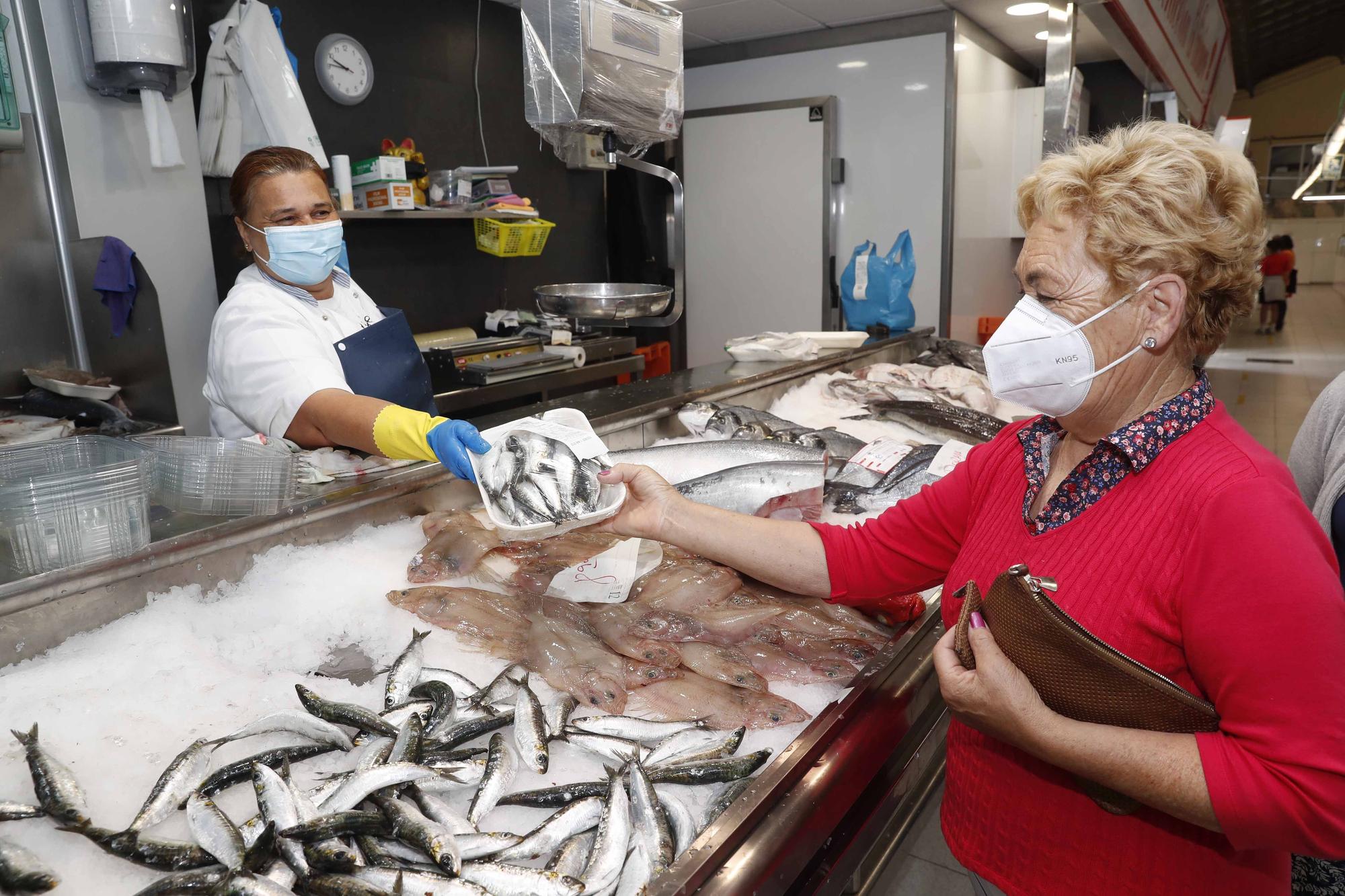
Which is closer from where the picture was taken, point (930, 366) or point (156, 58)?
point (156, 58)

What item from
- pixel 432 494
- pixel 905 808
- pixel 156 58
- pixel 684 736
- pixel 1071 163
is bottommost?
pixel 905 808

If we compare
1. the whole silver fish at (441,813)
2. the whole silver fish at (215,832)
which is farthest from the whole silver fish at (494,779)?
the whole silver fish at (215,832)

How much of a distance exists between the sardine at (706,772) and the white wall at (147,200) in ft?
11.5

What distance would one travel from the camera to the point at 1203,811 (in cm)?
111

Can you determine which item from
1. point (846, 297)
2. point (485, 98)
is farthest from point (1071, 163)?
point (485, 98)

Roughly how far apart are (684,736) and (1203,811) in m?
0.71

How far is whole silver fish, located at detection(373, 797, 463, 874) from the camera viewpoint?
1049mm

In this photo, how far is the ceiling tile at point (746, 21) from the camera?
626 centimetres

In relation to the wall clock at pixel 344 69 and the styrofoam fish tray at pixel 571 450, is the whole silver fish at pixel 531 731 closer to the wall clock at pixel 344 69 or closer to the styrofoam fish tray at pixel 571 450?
the styrofoam fish tray at pixel 571 450

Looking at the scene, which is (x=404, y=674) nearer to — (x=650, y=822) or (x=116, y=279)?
(x=650, y=822)

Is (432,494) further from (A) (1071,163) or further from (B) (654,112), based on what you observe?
(B) (654,112)

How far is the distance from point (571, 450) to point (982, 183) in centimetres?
669

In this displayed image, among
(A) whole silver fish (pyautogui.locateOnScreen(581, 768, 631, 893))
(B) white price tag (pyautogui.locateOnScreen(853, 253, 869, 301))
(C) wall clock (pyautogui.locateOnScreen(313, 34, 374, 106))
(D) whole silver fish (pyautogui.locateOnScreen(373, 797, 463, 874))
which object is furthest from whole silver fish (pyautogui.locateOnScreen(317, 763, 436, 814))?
(C) wall clock (pyautogui.locateOnScreen(313, 34, 374, 106))

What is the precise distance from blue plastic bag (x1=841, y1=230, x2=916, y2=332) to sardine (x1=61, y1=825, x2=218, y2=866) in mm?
4802
